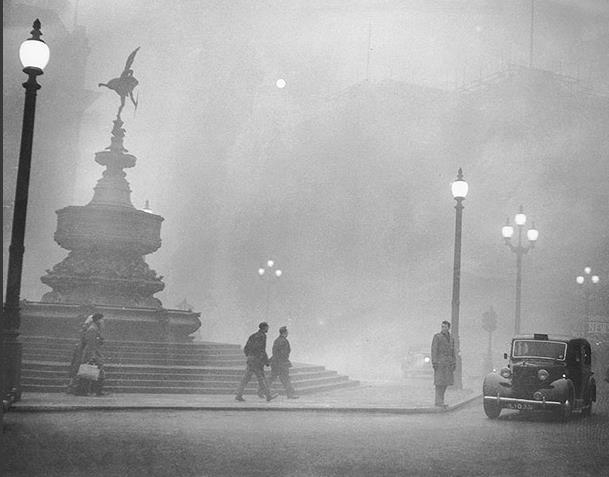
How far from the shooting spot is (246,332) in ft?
185

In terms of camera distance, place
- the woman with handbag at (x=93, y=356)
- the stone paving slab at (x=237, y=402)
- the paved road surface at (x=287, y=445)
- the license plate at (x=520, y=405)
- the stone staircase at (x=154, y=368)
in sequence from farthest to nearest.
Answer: the stone staircase at (x=154, y=368)
the woman with handbag at (x=93, y=356)
the license plate at (x=520, y=405)
the stone paving slab at (x=237, y=402)
the paved road surface at (x=287, y=445)

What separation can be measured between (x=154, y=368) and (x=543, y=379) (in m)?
8.46

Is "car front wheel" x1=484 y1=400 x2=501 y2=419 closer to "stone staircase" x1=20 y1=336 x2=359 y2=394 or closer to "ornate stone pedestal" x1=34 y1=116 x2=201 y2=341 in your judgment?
"stone staircase" x1=20 y1=336 x2=359 y2=394

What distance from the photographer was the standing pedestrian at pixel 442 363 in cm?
1531

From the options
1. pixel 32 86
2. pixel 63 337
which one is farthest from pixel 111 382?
pixel 32 86

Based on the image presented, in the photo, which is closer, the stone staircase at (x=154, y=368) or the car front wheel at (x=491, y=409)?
the car front wheel at (x=491, y=409)

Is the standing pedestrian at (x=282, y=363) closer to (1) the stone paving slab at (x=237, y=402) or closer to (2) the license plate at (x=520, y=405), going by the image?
(1) the stone paving slab at (x=237, y=402)

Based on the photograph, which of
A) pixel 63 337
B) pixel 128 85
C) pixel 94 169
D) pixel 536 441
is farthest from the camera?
pixel 94 169

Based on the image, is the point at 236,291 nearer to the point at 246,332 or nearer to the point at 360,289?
the point at 246,332

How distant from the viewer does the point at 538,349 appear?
1479cm

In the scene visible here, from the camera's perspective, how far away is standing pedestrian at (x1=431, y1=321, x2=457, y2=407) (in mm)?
15312

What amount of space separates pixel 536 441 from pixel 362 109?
55831mm

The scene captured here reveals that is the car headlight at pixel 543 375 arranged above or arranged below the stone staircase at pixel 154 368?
above

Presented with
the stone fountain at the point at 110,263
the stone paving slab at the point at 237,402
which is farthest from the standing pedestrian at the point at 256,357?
the stone fountain at the point at 110,263
